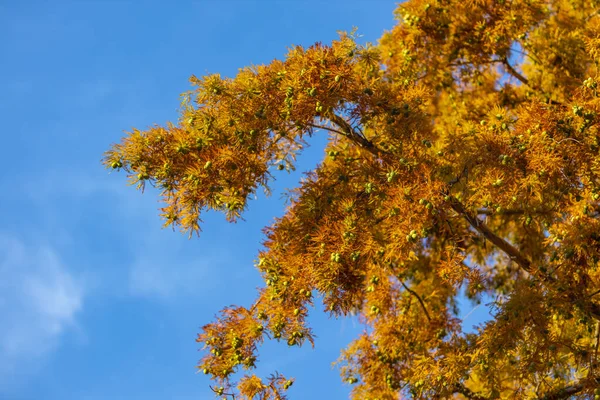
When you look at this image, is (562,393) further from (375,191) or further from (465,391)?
(375,191)

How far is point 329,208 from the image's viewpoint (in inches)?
334

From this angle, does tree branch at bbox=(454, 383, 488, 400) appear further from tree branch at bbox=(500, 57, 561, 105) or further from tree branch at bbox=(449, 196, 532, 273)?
tree branch at bbox=(500, 57, 561, 105)

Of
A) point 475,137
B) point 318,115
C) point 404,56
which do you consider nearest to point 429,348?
point 475,137

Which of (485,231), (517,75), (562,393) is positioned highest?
(517,75)

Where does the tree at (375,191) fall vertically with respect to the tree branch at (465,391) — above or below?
above

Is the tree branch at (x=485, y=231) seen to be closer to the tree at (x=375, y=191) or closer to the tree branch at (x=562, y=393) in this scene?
the tree at (x=375, y=191)

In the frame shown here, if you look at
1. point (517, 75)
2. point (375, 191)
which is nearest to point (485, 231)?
point (375, 191)

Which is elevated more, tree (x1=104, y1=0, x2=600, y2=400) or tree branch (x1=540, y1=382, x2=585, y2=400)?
tree (x1=104, y1=0, x2=600, y2=400)

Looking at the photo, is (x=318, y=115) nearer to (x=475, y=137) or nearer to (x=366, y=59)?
(x=366, y=59)

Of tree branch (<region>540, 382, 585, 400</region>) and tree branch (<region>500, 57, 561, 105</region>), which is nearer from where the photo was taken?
tree branch (<region>540, 382, 585, 400</region>)

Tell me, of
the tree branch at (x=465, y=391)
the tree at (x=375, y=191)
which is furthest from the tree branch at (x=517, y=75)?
the tree branch at (x=465, y=391)

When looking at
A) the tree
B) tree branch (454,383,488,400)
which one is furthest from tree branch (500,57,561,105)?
tree branch (454,383,488,400)

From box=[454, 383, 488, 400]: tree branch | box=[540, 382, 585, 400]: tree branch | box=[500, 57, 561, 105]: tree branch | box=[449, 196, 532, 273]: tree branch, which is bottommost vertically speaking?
box=[540, 382, 585, 400]: tree branch

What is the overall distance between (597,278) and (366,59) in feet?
12.8
